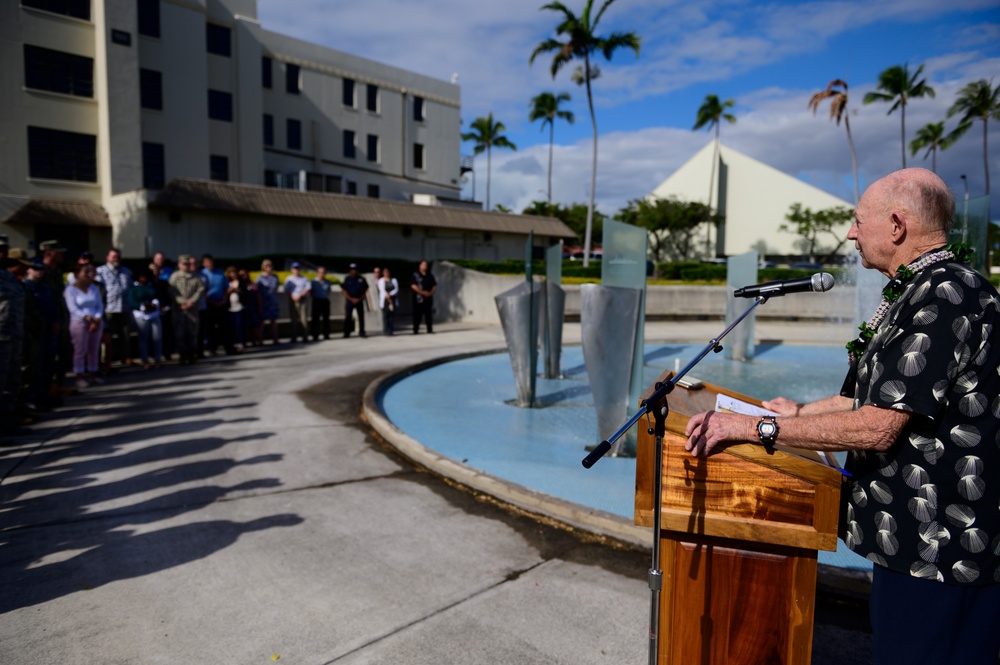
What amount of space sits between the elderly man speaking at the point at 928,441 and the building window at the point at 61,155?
1295 inches

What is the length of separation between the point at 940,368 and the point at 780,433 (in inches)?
19.6

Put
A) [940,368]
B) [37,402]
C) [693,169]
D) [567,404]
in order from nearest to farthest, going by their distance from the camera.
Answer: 1. [940,368]
2. [37,402]
3. [567,404]
4. [693,169]

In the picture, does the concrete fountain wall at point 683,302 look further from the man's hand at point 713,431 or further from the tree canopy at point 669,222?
the tree canopy at point 669,222

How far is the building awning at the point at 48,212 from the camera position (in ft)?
84.8

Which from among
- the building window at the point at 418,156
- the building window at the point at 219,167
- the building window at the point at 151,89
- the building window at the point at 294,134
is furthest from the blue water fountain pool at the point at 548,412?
the building window at the point at 418,156

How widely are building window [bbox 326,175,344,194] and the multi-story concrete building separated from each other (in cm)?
9

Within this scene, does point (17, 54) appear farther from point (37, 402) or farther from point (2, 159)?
point (37, 402)

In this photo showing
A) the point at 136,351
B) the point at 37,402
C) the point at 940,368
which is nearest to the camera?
the point at 940,368

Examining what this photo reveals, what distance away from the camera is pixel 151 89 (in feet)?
100

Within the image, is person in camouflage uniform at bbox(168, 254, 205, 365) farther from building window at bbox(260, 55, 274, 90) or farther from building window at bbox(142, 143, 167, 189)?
building window at bbox(260, 55, 274, 90)

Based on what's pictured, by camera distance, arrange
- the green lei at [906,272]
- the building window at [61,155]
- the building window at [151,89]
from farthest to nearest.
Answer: the building window at [151,89] → the building window at [61,155] → the green lei at [906,272]

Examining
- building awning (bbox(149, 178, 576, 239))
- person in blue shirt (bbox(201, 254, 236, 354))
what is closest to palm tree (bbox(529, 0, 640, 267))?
building awning (bbox(149, 178, 576, 239))

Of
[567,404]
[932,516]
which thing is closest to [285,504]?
[932,516]

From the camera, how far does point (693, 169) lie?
63312 millimetres
